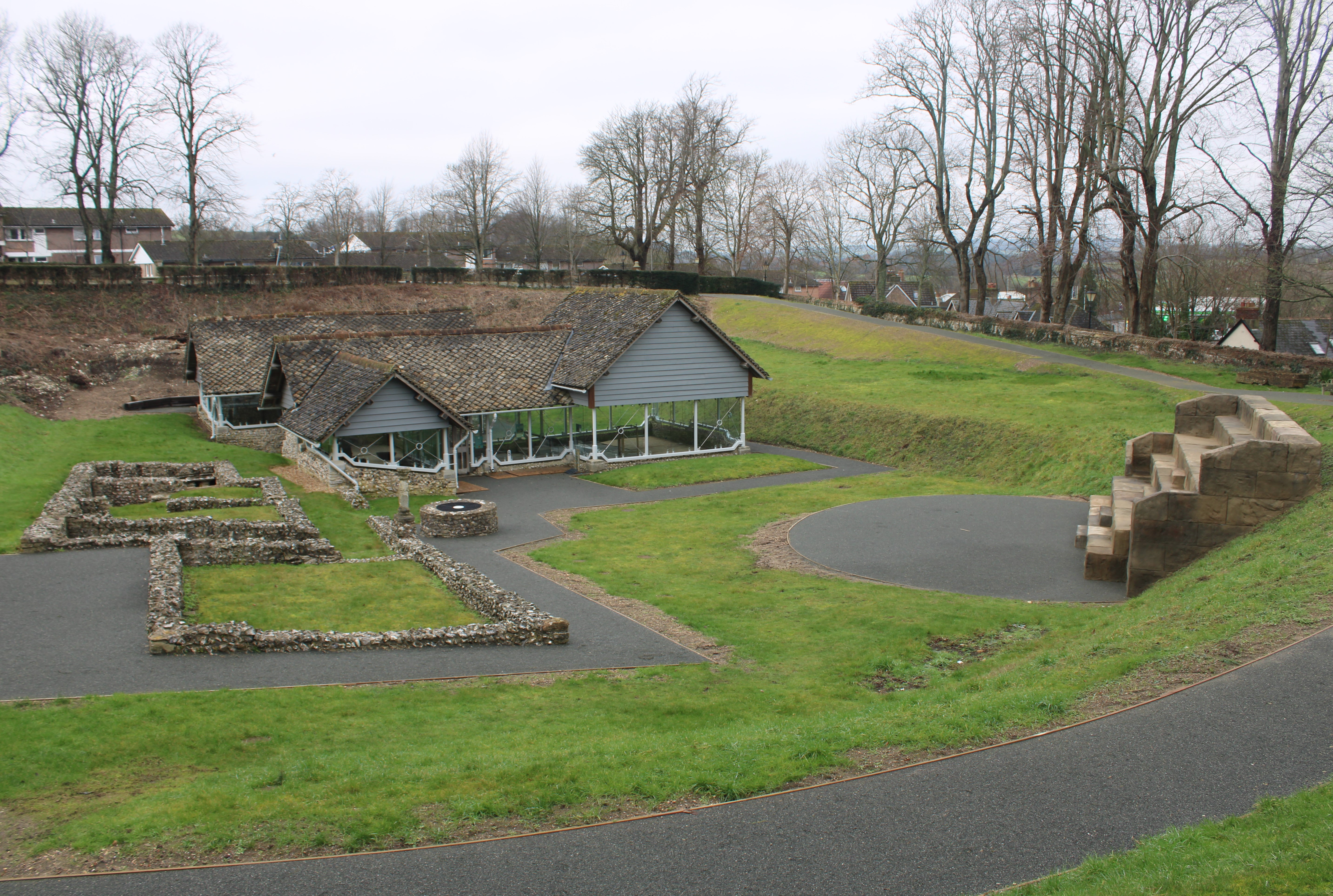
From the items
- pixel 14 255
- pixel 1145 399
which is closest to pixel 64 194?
pixel 14 255

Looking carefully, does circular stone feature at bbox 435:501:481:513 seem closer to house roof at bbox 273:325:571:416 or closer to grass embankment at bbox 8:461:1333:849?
house roof at bbox 273:325:571:416

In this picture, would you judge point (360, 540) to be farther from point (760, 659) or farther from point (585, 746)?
point (585, 746)

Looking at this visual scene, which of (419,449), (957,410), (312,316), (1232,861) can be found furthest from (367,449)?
(1232,861)

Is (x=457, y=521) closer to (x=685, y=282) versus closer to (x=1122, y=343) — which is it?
(x=1122, y=343)

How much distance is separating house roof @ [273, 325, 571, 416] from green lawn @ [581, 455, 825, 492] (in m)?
4.08

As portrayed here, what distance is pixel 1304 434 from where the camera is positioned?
16938mm

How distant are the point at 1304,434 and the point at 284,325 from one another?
124ft

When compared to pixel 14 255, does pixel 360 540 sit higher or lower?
lower

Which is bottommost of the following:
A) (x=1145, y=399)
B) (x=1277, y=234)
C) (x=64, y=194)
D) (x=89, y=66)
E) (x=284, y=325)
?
(x=1145, y=399)

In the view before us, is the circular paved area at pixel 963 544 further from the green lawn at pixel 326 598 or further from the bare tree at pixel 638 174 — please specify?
the bare tree at pixel 638 174

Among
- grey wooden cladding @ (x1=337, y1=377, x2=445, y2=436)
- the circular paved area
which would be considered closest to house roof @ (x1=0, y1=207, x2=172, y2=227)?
grey wooden cladding @ (x1=337, y1=377, x2=445, y2=436)

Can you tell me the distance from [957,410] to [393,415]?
2162 centimetres

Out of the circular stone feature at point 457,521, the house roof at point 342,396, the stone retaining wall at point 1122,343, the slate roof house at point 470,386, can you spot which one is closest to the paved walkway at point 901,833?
the circular stone feature at point 457,521

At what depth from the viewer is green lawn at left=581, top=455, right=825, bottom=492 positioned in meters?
31.6
